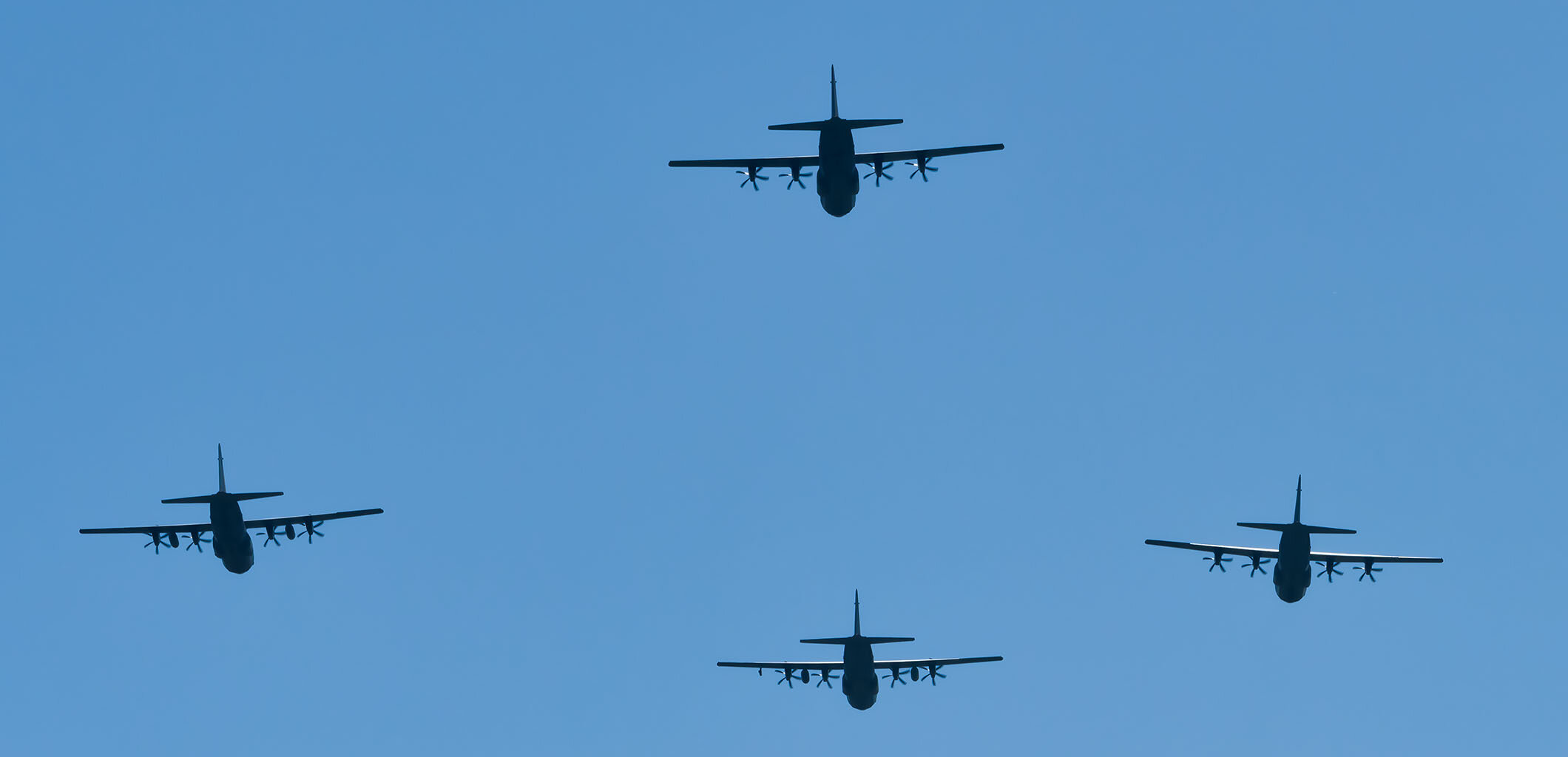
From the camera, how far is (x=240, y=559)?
417 feet

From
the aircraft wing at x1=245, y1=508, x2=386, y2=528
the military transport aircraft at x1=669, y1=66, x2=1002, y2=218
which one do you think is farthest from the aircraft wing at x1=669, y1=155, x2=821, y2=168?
the aircraft wing at x1=245, y1=508, x2=386, y2=528

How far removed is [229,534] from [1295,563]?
209 feet

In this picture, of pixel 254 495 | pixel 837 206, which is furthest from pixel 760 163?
pixel 254 495

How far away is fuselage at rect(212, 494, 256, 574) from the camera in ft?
410

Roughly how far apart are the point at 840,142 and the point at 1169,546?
38798 millimetres

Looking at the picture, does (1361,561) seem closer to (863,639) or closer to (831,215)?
(863,639)

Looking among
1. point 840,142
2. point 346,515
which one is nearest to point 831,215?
point 840,142

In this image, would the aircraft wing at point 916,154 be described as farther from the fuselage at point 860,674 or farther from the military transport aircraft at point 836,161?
the fuselage at point 860,674

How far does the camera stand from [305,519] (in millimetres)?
135625

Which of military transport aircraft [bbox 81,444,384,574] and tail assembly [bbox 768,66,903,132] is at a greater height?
tail assembly [bbox 768,66,903,132]

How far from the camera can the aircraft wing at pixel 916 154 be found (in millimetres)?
112750

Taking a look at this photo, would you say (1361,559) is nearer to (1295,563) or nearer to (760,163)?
(1295,563)

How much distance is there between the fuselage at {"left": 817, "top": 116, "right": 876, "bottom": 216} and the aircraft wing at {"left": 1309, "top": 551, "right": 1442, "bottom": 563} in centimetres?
3967

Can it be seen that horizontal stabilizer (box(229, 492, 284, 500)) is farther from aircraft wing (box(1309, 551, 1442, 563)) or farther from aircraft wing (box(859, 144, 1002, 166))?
aircraft wing (box(1309, 551, 1442, 563))
